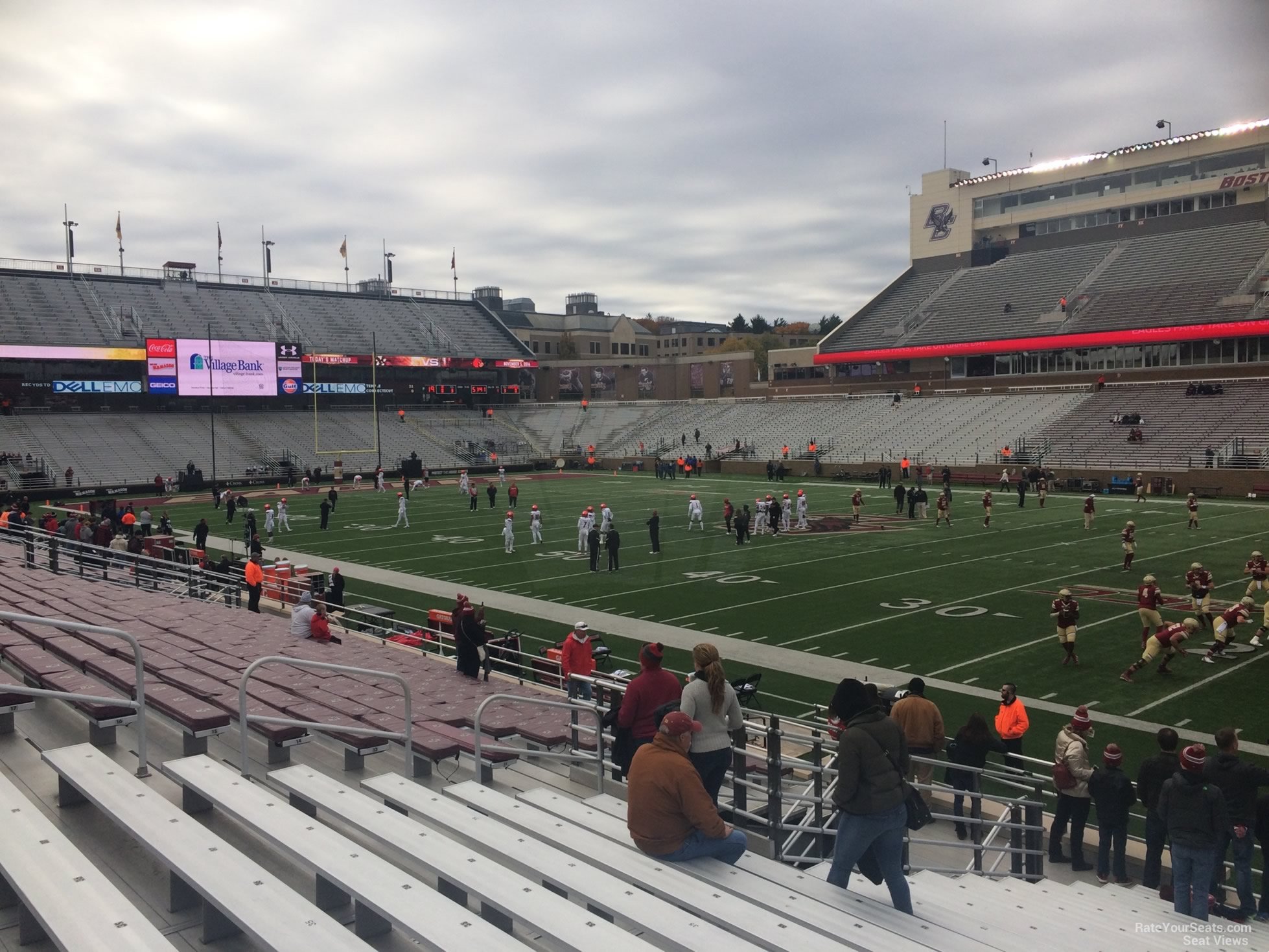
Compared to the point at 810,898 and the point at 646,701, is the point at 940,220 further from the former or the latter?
the point at 810,898

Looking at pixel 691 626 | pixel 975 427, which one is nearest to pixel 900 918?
pixel 691 626

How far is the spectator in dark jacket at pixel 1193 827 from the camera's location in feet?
21.9

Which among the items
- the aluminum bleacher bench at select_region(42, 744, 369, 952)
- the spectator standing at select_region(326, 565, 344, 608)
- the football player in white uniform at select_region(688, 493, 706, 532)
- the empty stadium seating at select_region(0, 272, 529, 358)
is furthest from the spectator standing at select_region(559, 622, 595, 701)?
the empty stadium seating at select_region(0, 272, 529, 358)

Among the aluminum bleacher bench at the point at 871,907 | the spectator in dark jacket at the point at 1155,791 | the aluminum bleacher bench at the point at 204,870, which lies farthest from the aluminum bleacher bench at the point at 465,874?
the spectator in dark jacket at the point at 1155,791

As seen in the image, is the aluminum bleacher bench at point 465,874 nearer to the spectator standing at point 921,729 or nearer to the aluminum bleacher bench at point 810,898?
the aluminum bleacher bench at point 810,898

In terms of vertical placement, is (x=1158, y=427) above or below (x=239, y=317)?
below

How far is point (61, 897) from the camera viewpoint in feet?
13.7

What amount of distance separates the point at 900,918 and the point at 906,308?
226 feet

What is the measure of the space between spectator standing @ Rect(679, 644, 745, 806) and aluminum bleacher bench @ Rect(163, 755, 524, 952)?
1729 mm

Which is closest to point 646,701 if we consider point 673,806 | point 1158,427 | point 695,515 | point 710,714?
point 710,714

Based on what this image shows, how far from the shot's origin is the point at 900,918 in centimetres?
505

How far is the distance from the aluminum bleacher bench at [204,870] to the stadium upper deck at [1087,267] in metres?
54.2

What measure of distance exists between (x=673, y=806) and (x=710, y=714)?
821 mm

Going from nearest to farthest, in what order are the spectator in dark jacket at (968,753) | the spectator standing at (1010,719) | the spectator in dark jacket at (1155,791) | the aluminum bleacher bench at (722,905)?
1. the aluminum bleacher bench at (722,905)
2. the spectator in dark jacket at (1155,791)
3. the spectator in dark jacket at (968,753)
4. the spectator standing at (1010,719)
